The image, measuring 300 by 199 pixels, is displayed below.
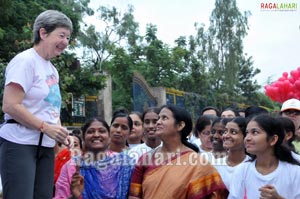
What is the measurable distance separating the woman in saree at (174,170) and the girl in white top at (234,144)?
51cm

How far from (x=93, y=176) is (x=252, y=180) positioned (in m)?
1.27

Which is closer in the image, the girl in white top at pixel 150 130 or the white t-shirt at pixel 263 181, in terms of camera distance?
the white t-shirt at pixel 263 181

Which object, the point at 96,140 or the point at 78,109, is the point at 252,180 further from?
the point at 78,109

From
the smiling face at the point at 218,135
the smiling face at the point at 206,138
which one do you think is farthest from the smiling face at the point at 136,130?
the smiling face at the point at 218,135

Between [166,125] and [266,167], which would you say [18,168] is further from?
[266,167]

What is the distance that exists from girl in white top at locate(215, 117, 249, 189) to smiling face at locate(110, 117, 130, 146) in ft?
3.25

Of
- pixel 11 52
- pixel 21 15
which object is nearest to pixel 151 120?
pixel 11 52

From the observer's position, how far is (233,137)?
13.4 ft

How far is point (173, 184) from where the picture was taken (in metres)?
3.25

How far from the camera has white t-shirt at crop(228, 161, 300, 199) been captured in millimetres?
3156

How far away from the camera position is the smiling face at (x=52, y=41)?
2.72 metres

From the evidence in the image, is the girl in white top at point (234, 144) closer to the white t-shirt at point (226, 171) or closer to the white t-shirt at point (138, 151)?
the white t-shirt at point (226, 171)

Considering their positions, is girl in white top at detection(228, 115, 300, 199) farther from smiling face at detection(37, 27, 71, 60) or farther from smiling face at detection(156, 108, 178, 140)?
smiling face at detection(37, 27, 71, 60)

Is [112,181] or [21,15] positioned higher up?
[21,15]
